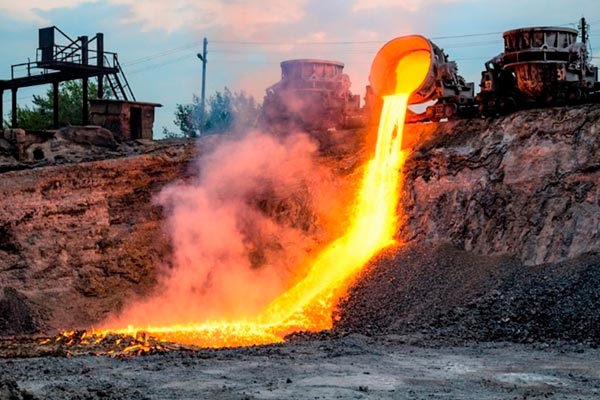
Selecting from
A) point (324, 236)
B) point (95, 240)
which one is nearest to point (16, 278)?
point (95, 240)

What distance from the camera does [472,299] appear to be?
57.0 ft

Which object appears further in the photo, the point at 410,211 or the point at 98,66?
the point at 98,66

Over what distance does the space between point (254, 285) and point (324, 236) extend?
1.97 metres

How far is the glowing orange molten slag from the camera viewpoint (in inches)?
722

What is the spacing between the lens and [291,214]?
22.5 metres

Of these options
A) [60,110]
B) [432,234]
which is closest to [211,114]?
[60,110]

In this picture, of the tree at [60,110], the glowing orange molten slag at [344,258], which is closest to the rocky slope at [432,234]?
the glowing orange molten slag at [344,258]

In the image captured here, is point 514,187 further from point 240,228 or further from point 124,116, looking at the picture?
point 124,116

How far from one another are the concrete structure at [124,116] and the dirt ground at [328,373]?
48.9 ft

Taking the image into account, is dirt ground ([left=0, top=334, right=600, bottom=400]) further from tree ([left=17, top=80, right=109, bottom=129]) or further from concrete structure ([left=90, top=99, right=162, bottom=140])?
tree ([left=17, top=80, right=109, bottom=129])

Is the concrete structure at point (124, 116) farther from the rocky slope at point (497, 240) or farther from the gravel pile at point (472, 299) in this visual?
the gravel pile at point (472, 299)

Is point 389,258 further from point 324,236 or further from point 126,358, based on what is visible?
point 126,358

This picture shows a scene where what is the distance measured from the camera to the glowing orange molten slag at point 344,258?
18328 mm

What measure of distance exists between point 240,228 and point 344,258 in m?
3.03
